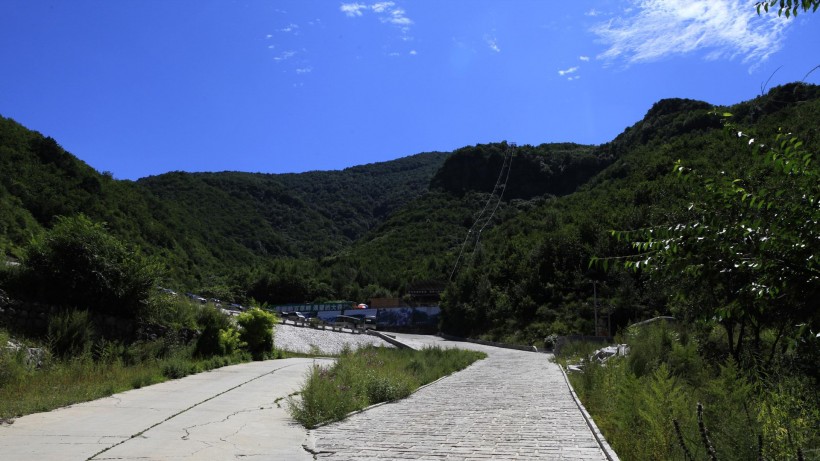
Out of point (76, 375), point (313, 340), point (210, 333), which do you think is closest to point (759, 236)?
point (76, 375)

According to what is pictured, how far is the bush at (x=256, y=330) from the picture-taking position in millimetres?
22656

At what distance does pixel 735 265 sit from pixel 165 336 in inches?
685

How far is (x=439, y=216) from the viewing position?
381 ft

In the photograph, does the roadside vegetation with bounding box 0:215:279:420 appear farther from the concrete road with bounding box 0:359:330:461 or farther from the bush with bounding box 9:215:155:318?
the concrete road with bounding box 0:359:330:461

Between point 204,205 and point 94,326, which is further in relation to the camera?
point 204,205

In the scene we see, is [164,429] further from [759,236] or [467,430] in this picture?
[759,236]

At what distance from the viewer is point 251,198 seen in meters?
126

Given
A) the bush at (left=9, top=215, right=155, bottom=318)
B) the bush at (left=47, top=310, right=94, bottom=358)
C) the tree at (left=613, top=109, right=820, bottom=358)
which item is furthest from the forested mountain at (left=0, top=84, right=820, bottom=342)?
the bush at (left=47, top=310, right=94, bottom=358)

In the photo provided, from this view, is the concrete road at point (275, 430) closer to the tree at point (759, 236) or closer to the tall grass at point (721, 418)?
the tall grass at point (721, 418)

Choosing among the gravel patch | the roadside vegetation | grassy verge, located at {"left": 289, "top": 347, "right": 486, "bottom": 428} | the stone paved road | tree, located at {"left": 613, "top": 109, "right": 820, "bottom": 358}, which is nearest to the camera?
tree, located at {"left": 613, "top": 109, "right": 820, "bottom": 358}

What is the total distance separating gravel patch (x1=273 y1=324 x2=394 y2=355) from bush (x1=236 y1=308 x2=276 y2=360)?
10003 millimetres

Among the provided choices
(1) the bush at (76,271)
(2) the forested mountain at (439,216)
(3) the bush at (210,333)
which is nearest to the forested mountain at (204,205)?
(2) the forested mountain at (439,216)

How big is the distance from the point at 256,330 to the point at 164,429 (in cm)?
1493

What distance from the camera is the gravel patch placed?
1384 inches
